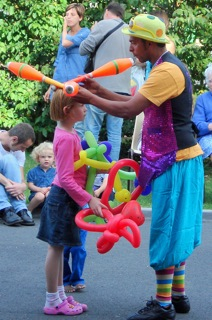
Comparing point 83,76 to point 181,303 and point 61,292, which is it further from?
point 181,303

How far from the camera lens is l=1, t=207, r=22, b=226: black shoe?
27.0 ft

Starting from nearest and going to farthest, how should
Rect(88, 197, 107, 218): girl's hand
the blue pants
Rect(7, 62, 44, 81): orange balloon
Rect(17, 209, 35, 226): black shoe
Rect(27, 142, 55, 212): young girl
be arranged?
Rect(7, 62, 44, 81): orange balloon < Rect(88, 197, 107, 218): girl's hand < the blue pants < Rect(17, 209, 35, 226): black shoe < Rect(27, 142, 55, 212): young girl

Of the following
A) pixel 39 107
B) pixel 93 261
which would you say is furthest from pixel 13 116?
pixel 93 261

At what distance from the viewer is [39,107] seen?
1339cm

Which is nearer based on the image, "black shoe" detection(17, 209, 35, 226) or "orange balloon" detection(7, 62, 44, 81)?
"orange balloon" detection(7, 62, 44, 81)

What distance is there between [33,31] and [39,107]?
1.24 meters

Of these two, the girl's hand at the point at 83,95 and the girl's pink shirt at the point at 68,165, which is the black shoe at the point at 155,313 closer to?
the girl's pink shirt at the point at 68,165

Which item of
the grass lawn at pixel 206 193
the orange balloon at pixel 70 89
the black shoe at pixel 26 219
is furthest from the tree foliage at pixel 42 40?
the orange balloon at pixel 70 89

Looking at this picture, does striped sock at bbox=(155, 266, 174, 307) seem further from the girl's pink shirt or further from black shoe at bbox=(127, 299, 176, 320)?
the girl's pink shirt

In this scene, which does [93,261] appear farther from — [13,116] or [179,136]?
[13,116]

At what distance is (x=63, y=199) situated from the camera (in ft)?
16.7

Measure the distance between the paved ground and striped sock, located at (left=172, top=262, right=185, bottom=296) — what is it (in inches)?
6.2

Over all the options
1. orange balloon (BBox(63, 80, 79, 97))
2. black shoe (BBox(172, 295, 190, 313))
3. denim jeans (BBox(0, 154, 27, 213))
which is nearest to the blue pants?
black shoe (BBox(172, 295, 190, 313))

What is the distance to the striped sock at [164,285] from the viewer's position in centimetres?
496
